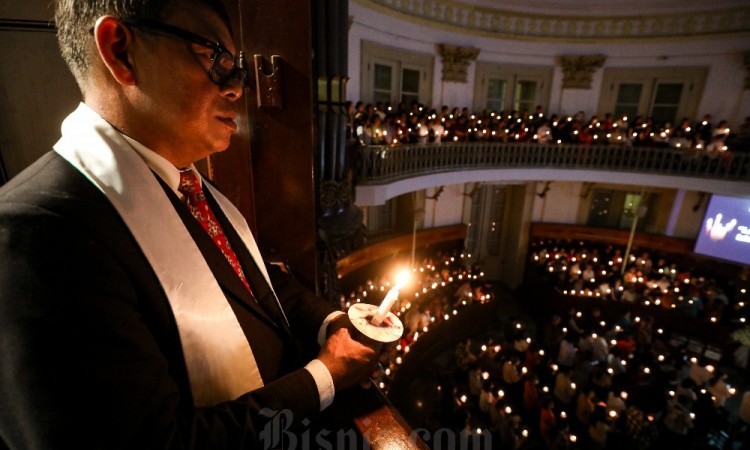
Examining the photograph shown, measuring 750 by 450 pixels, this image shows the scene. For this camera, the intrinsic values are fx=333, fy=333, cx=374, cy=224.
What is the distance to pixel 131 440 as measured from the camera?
760 millimetres

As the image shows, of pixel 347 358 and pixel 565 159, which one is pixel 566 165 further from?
pixel 347 358

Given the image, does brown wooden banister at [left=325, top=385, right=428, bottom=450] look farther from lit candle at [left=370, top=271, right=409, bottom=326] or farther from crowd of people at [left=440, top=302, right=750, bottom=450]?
crowd of people at [left=440, top=302, right=750, bottom=450]

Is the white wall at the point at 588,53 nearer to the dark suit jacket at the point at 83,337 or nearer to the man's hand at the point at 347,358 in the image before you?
the man's hand at the point at 347,358

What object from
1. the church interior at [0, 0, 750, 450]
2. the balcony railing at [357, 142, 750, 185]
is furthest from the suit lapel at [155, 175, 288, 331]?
the balcony railing at [357, 142, 750, 185]

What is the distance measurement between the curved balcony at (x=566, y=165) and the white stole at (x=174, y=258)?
22.9 ft

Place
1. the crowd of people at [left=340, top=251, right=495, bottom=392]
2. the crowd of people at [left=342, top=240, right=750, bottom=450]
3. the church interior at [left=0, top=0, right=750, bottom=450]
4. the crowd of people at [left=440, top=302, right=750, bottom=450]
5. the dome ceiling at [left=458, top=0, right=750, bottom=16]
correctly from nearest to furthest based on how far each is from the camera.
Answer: the crowd of people at [left=440, top=302, right=750, bottom=450] → the crowd of people at [left=342, top=240, right=750, bottom=450] → the church interior at [left=0, top=0, right=750, bottom=450] → the crowd of people at [left=340, top=251, right=495, bottom=392] → the dome ceiling at [left=458, top=0, right=750, bottom=16]

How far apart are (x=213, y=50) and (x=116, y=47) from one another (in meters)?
0.27

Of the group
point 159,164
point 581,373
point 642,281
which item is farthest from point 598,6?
point 159,164

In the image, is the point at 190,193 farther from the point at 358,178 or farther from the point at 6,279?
the point at 358,178

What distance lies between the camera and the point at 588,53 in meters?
11.9

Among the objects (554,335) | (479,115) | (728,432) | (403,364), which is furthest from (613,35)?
(403,364)

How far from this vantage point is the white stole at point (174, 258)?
945mm

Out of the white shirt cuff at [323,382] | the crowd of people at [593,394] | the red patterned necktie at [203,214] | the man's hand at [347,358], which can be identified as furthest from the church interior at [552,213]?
the white shirt cuff at [323,382]

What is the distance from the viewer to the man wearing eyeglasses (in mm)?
692
